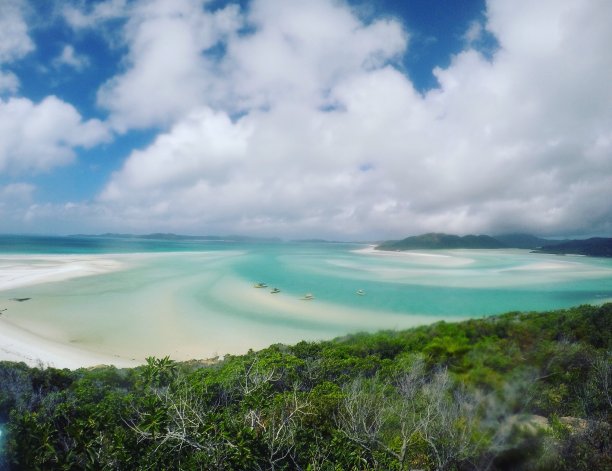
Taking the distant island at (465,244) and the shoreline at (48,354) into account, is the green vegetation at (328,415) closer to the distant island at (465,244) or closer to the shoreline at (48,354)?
the shoreline at (48,354)

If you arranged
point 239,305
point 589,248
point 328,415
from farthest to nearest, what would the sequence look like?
point 589,248, point 239,305, point 328,415

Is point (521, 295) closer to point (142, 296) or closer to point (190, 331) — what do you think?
point (190, 331)

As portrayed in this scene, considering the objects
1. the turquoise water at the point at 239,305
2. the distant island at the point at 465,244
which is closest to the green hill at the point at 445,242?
the distant island at the point at 465,244

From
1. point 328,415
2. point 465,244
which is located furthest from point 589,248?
point 328,415

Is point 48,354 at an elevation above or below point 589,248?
below

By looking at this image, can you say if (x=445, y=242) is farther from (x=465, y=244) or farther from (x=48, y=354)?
(x=48, y=354)

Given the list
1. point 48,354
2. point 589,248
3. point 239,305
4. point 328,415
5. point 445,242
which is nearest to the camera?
point 328,415

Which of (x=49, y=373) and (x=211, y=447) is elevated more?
(x=211, y=447)

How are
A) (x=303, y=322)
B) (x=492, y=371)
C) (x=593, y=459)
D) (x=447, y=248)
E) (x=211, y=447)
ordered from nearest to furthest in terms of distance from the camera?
(x=211, y=447), (x=593, y=459), (x=492, y=371), (x=303, y=322), (x=447, y=248)

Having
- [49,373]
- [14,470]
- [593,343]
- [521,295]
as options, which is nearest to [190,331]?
[49,373]
